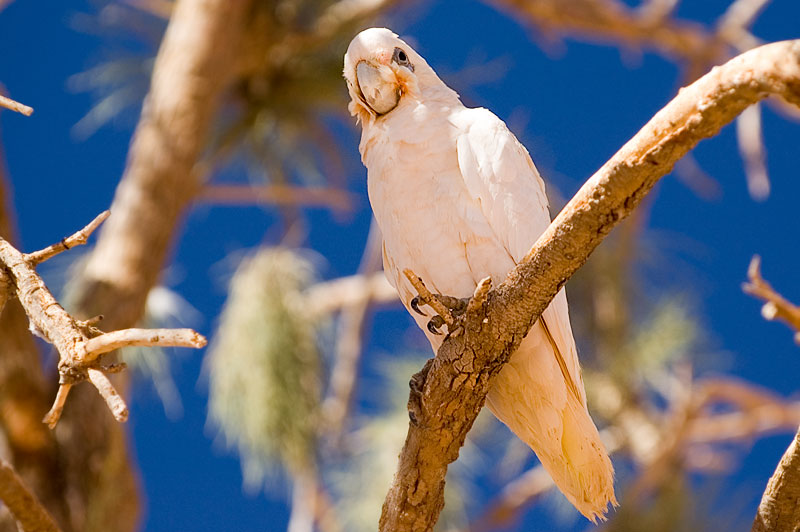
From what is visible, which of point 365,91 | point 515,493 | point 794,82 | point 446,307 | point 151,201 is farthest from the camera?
point 515,493

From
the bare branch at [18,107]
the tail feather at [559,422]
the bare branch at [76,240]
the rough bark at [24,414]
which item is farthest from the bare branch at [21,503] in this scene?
the rough bark at [24,414]

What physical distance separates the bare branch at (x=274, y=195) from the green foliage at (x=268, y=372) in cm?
A: 38

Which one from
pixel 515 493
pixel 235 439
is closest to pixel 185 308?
pixel 235 439

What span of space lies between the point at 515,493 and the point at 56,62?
Result: 8332mm

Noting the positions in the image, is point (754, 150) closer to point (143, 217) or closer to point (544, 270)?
point (143, 217)

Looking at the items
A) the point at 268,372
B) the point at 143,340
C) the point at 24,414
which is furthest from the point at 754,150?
the point at 143,340

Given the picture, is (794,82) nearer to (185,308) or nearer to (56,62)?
(185,308)

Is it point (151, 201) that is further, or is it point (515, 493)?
point (515, 493)

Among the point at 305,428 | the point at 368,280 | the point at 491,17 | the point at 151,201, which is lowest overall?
the point at 305,428

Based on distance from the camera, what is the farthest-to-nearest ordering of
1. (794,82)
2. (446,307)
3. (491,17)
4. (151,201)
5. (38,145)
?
1. (38,145)
2. (491,17)
3. (151,201)
4. (446,307)
5. (794,82)

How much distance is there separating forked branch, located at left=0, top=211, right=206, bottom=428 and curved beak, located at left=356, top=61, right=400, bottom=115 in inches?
39.5

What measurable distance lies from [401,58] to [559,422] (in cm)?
111

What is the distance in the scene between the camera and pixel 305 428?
5.16 meters

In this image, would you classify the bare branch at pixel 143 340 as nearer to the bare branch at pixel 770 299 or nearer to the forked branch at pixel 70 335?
the forked branch at pixel 70 335
